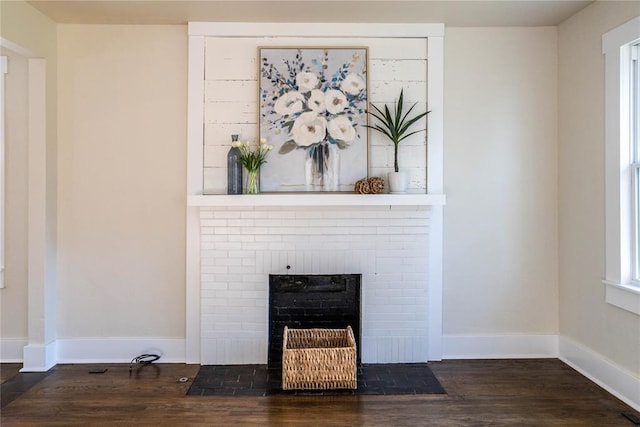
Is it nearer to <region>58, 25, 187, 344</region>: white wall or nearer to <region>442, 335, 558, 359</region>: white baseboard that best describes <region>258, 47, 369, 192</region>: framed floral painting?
<region>58, 25, 187, 344</region>: white wall

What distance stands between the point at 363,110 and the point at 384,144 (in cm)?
30

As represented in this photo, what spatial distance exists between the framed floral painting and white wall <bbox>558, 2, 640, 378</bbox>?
4.87 ft

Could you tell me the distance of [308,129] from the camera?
328cm

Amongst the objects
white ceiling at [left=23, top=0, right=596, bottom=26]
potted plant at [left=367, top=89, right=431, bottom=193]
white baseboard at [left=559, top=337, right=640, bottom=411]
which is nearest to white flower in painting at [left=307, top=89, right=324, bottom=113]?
potted plant at [left=367, top=89, right=431, bottom=193]

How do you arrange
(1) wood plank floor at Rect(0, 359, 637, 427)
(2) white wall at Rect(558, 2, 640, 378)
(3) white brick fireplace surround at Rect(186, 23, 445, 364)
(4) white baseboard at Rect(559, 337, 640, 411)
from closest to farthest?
(1) wood plank floor at Rect(0, 359, 637, 427) < (4) white baseboard at Rect(559, 337, 640, 411) < (2) white wall at Rect(558, 2, 640, 378) < (3) white brick fireplace surround at Rect(186, 23, 445, 364)

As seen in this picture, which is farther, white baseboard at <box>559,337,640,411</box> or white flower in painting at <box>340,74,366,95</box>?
white flower in painting at <box>340,74,366,95</box>

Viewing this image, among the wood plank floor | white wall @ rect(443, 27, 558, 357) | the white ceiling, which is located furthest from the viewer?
white wall @ rect(443, 27, 558, 357)

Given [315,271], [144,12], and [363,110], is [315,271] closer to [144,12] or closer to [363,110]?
[363,110]

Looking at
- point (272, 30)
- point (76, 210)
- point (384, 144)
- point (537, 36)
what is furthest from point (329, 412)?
point (537, 36)

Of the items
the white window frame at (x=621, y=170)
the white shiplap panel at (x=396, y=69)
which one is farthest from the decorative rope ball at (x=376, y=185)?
the white window frame at (x=621, y=170)

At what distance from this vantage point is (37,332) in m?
3.19

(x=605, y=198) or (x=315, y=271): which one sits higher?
(x=605, y=198)

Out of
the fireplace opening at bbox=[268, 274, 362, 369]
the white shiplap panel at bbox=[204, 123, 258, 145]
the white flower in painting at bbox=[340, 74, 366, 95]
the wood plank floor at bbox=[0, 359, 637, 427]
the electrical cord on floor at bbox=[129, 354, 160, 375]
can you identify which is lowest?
the wood plank floor at bbox=[0, 359, 637, 427]

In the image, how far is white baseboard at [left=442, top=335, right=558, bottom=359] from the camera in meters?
3.40
